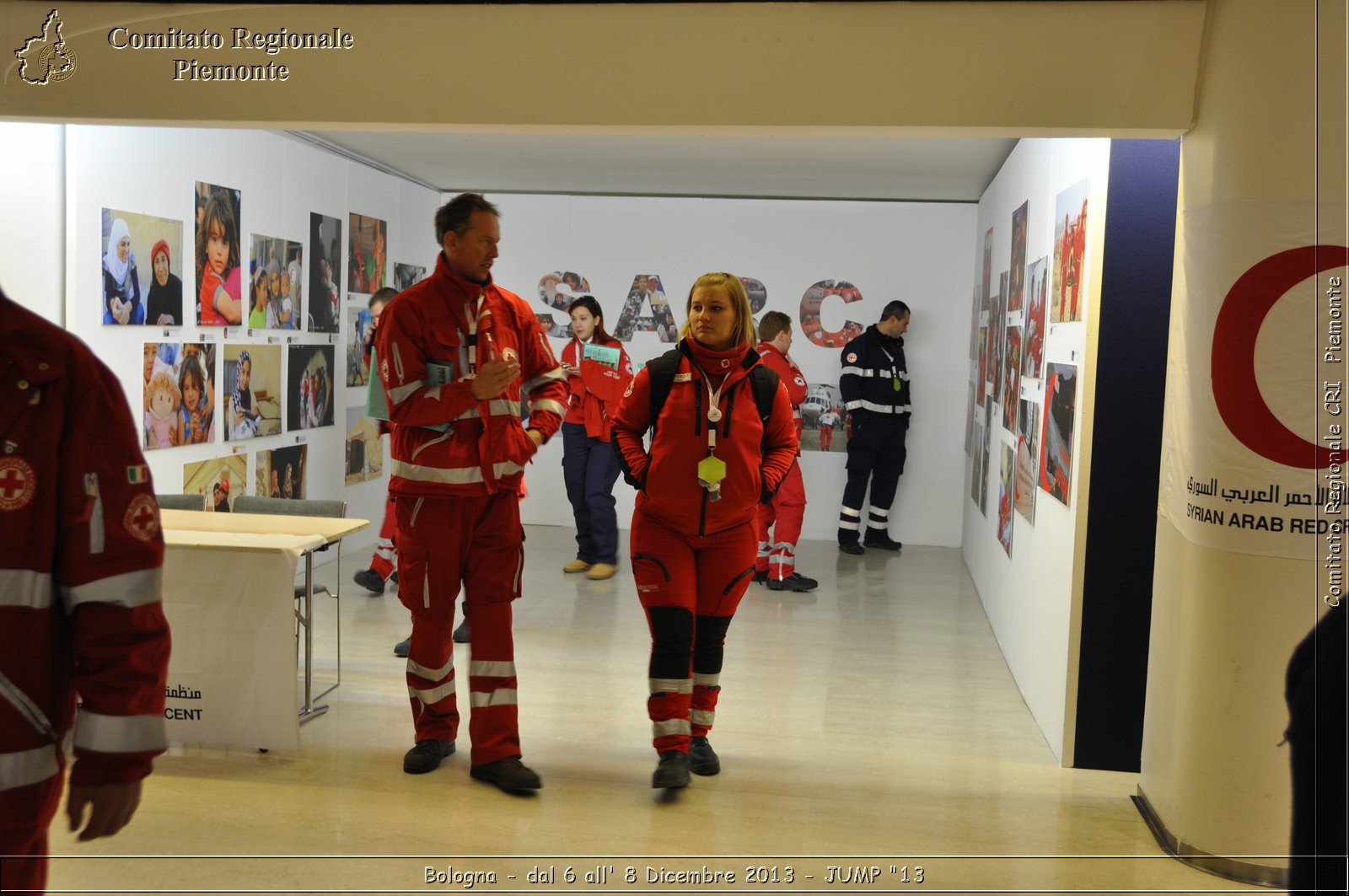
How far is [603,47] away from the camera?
3.80m

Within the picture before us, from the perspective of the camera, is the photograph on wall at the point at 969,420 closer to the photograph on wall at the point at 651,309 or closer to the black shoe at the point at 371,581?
the photograph on wall at the point at 651,309

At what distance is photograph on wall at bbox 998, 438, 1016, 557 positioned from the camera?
6012 millimetres

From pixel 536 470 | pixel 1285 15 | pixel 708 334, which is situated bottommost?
pixel 536 470

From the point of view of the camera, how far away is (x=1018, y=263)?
6.28 m

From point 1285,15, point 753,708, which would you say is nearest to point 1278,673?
point 1285,15

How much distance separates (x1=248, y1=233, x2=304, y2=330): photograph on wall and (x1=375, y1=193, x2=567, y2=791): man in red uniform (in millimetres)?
3188

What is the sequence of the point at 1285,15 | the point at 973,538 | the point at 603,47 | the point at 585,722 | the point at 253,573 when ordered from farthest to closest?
1. the point at 973,538
2. the point at 585,722
3. the point at 253,573
4. the point at 603,47
5. the point at 1285,15

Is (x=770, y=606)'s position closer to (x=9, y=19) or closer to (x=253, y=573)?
(x=253, y=573)

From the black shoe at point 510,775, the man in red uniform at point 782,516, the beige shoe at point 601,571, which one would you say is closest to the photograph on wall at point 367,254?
the beige shoe at point 601,571

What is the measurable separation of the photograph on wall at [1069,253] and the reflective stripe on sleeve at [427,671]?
271 centimetres

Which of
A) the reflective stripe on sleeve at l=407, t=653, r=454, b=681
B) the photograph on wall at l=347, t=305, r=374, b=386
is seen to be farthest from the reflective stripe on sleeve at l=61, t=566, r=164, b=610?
the photograph on wall at l=347, t=305, r=374, b=386

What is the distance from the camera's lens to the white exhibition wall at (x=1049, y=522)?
419 cm

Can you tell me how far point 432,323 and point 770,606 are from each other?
12.8ft

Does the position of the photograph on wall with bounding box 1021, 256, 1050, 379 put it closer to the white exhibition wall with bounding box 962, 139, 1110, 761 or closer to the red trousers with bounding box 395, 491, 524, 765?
the white exhibition wall with bounding box 962, 139, 1110, 761
